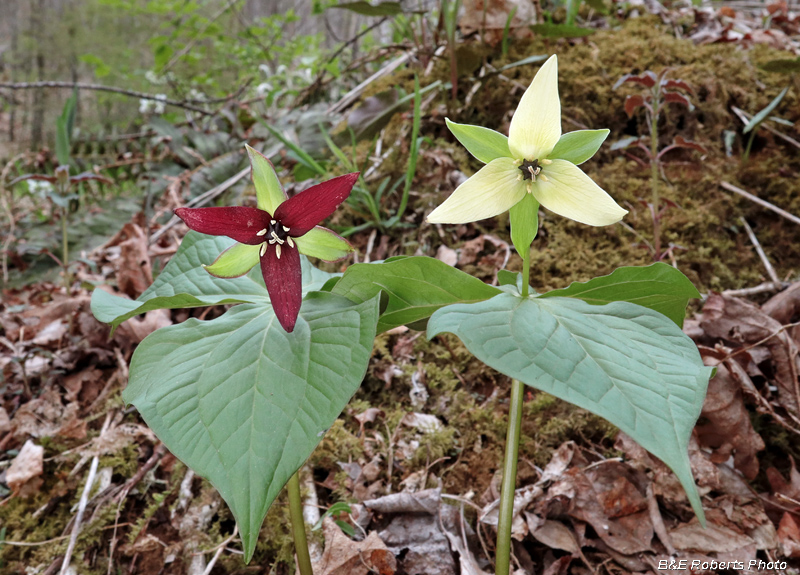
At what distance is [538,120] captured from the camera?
0.76 m

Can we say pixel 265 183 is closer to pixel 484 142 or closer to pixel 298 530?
pixel 484 142

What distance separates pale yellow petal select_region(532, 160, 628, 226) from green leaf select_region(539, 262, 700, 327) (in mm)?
106

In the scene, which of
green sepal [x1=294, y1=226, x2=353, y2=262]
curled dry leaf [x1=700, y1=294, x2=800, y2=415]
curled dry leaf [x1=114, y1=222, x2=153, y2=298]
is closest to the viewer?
green sepal [x1=294, y1=226, x2=353, y2=262]

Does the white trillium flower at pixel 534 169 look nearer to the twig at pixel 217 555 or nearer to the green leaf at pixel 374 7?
the twig at pixel 217 555

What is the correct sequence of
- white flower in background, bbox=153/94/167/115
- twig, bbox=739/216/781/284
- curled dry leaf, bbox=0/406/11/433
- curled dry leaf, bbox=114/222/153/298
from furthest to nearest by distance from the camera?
white flower in background, bbox=153/94/167/115, curled dry leaf, bbox=114/222/153/298, twig, bbox=739/216/781/284, curled dry leaf, bbox=0/406/11/433

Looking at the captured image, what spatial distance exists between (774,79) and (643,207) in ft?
3.34

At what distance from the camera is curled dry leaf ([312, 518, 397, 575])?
98 cm

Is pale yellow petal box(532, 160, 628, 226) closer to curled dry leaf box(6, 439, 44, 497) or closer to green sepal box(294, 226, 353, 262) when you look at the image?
green sepal box(294, 226, 353, 262)

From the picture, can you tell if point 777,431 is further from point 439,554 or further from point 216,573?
point 216,573

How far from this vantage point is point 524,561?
1.04 m

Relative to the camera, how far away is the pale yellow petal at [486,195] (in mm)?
762

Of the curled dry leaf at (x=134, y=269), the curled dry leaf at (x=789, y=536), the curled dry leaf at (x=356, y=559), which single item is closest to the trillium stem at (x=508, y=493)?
the curled dry leaf at (x=356, y=559)

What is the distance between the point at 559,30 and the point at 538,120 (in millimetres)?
1791

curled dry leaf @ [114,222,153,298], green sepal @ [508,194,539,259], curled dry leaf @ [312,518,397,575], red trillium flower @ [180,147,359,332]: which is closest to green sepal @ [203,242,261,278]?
red trillium flower @ [180,147,359,332]
